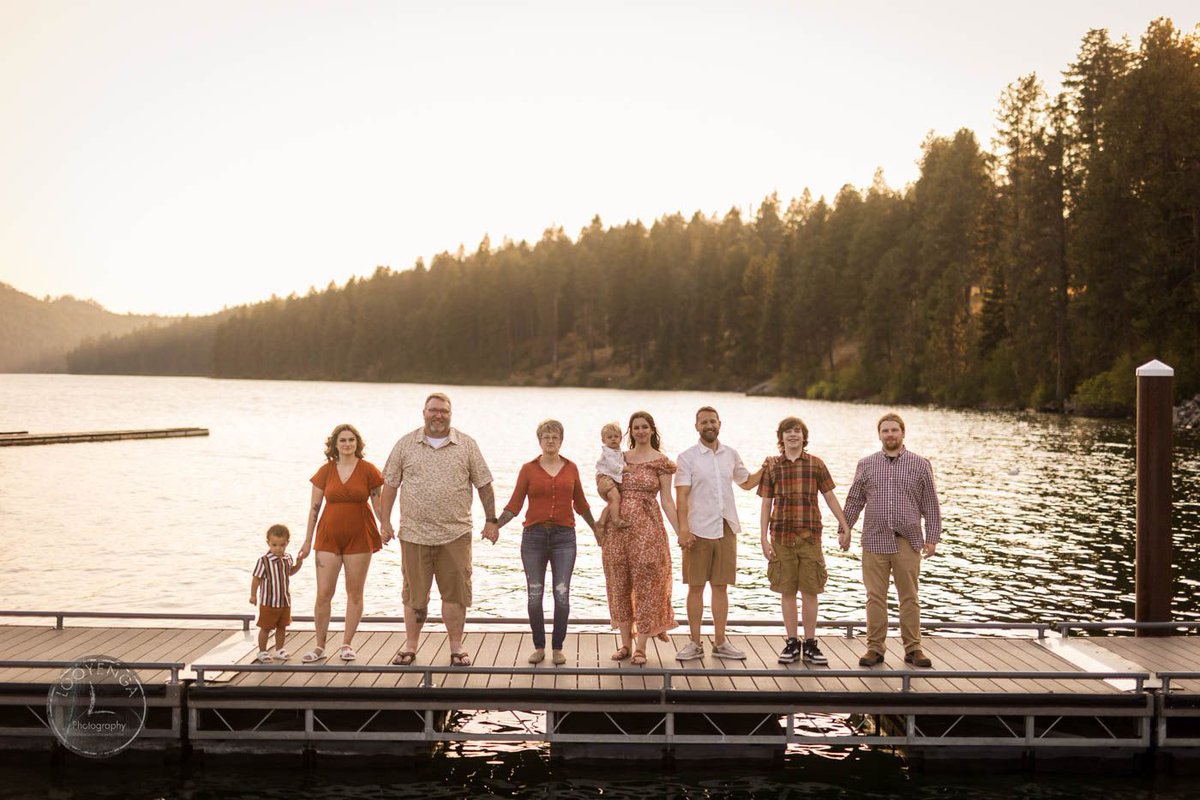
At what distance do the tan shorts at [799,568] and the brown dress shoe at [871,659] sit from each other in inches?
32.0

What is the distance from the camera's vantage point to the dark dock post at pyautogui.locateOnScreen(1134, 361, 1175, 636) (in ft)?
37.0

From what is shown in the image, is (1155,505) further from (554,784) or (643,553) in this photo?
(554,784)

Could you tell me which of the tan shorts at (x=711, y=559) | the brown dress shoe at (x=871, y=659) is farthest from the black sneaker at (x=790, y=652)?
the tan shorts at (x=711, y=559)

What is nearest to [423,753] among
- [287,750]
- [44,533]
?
[287,750]

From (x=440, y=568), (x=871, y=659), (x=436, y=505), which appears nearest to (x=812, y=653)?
(x=871, y=659)

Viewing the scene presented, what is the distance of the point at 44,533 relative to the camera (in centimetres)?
2552

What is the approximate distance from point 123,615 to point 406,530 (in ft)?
12.5

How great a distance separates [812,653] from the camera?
9.58 metres

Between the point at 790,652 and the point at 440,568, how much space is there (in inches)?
133

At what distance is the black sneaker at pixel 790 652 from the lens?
9625 millimetres

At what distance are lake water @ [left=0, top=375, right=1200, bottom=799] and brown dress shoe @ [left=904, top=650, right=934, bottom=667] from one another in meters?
1.03

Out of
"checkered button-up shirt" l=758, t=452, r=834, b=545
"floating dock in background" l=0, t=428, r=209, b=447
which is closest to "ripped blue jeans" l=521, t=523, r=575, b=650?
"checkered button-up shirt" l=758, t=452, r=834, b=545

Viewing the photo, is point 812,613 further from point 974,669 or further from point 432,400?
point 432,400

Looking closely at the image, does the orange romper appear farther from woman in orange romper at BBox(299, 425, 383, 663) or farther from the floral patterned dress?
the floral patterned dress
